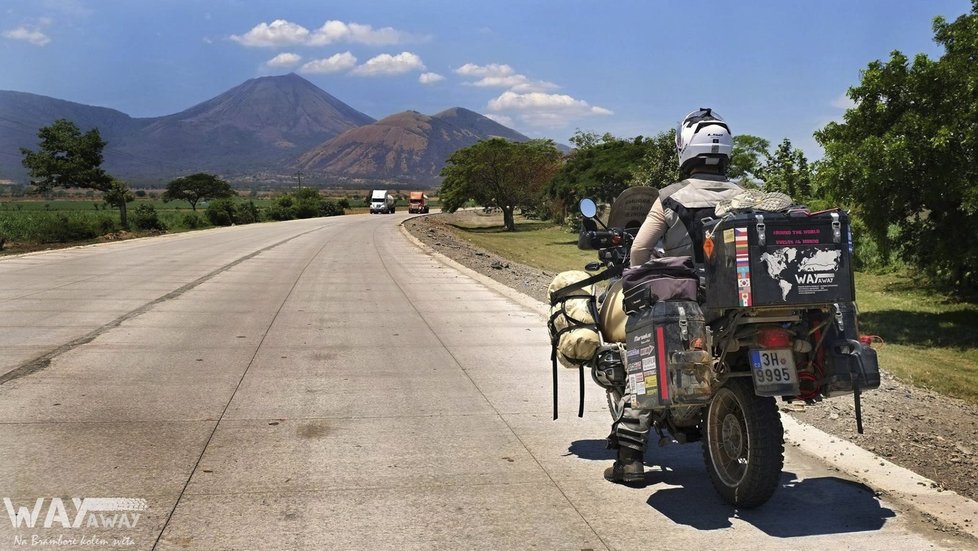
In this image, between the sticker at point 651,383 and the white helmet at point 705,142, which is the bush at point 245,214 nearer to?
the white helmet at point 705,142

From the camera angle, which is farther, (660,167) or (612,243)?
(660,167)

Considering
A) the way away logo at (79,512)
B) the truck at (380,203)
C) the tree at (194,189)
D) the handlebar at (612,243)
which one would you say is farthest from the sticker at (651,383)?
the tree at (194,189)

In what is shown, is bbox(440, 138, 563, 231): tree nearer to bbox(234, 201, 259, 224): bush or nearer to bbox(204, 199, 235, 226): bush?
bbox(234, 201, 259, 224): bush

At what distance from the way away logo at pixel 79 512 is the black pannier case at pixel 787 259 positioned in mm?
3556

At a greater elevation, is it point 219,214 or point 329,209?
point 329,209

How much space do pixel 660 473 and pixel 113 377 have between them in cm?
554

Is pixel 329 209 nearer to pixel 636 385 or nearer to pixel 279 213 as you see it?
pixel 279 213

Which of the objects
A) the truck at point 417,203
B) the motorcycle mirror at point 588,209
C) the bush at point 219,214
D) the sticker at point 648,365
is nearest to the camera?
the sticker at point 648,365

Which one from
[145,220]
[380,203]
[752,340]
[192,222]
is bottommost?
[752,340]

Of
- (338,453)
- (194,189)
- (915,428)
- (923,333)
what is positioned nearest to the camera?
(338,453)

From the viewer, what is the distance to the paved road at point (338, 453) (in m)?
4.39

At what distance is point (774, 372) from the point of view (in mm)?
4352

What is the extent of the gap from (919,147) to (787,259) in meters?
10.6

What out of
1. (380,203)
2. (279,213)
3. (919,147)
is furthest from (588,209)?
(380,203)
